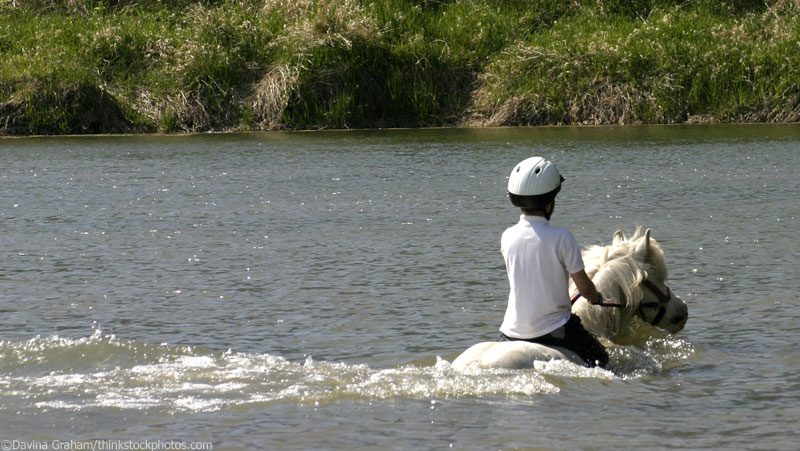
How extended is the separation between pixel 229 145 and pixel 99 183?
18.1 ft

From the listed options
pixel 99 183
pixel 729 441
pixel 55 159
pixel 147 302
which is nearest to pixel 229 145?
pixel 55 159

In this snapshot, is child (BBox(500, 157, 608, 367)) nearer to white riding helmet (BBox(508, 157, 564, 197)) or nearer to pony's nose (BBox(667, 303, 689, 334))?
white riding helmet (BBox(508, 157, 564, 197))

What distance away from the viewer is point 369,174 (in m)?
17.2

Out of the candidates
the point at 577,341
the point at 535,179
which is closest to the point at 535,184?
the point at 535,179

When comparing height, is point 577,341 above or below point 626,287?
below

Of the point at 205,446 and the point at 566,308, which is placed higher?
the point at 566,308

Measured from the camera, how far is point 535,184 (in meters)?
6.13

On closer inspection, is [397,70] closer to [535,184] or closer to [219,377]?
[219,377]

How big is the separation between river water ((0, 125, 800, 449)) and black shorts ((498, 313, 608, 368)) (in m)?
0.11

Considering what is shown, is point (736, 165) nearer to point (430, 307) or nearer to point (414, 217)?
point (414, 217)

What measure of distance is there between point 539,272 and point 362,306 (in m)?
2.74

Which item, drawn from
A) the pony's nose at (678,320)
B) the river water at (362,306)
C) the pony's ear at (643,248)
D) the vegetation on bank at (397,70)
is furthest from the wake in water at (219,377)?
the vegetation on bank at (397,70)

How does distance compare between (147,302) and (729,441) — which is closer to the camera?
(729,441)

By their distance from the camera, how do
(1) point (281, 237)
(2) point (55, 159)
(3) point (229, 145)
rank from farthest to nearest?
(3) point (229, 145)
(2) point (55, 159)
(1) point (281, 237)
